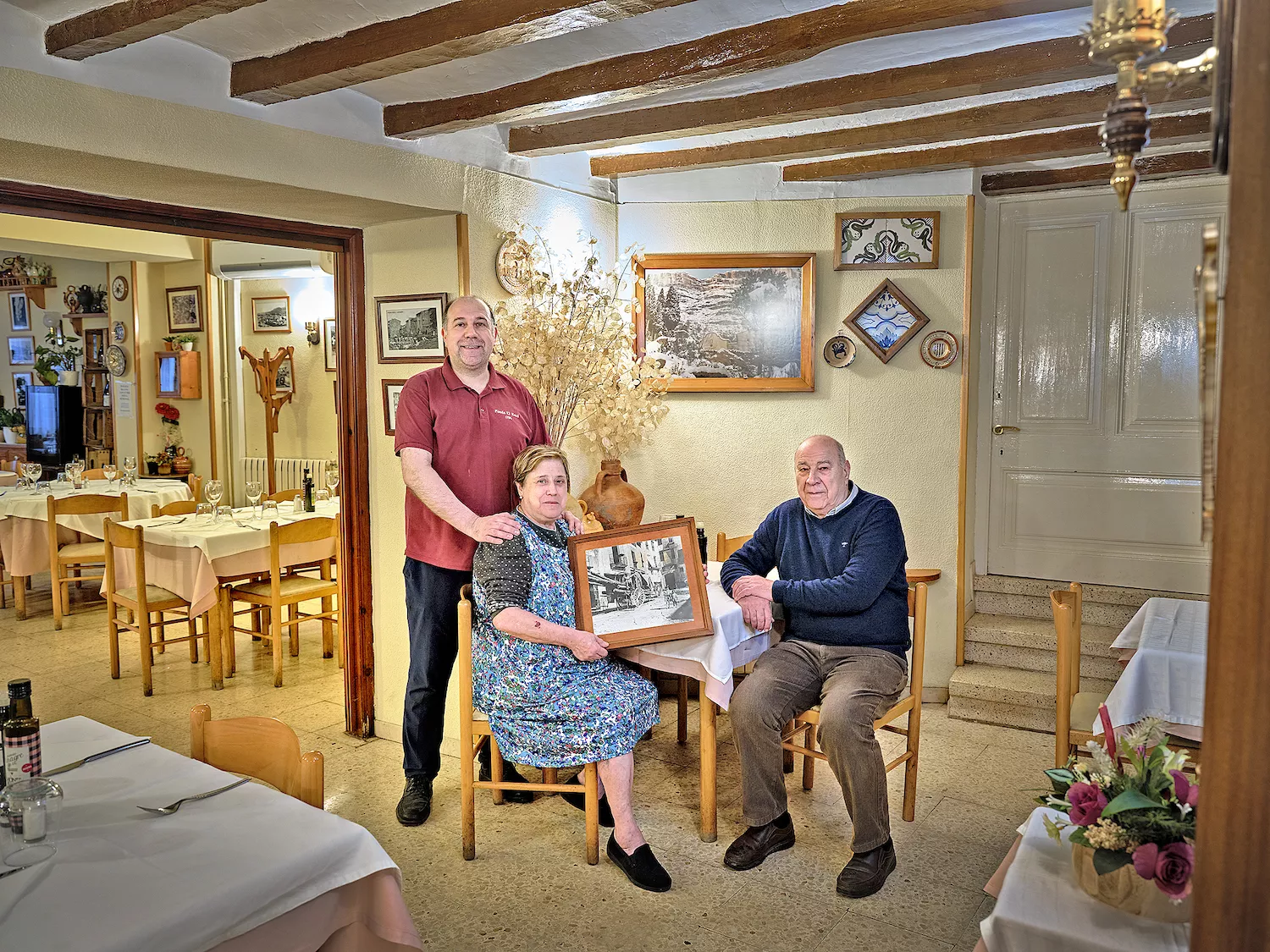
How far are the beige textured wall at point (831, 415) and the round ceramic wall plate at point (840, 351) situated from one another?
0.14 ft

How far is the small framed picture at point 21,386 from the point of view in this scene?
10.3 m

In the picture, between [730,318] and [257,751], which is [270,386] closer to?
[730,318]

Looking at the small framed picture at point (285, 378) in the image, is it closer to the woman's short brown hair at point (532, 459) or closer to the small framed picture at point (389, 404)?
the small framed picture at point (389, 404)

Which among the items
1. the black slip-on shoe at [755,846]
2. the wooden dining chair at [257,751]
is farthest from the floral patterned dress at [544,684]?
the wooden dining chair at [257,751]

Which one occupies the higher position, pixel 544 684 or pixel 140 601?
pixel 544 684

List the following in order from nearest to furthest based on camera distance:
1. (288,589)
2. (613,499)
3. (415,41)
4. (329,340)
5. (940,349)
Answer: (415,41) → (613,499) → (940,349) → (288,589) → (329,340)

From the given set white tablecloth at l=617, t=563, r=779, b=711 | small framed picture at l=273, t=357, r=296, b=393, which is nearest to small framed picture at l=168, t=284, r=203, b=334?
small framed picture at l=273, t=357, r=296, b=393

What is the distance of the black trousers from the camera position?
3.68 metres

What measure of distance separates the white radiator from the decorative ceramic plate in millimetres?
1450

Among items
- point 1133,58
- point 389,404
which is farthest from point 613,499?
point 1133,58

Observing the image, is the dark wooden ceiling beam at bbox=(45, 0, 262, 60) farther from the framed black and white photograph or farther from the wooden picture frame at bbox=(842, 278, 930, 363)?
the wooden picture frame at bbox=(842, 278, 930, 363)

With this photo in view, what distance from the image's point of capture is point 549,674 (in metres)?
3.20

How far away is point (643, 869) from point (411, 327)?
2338 millimetres

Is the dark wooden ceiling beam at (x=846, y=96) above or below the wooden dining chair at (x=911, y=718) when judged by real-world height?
above
